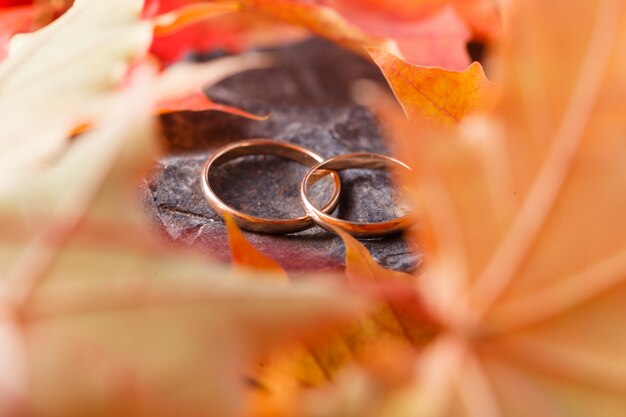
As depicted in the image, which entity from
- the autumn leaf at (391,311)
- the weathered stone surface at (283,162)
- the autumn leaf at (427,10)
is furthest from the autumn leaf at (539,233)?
the autumn leaf at (427,10)

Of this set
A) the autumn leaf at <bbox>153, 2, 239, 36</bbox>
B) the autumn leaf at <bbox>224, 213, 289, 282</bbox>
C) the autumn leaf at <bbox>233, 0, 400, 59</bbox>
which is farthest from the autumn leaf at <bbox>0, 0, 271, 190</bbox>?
the autumn leaf at <bbox>233, 0, 400, 59</bbox>

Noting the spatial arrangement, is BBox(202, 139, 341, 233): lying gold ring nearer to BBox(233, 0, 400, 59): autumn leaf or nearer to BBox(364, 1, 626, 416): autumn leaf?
BBox(233, 0, 400, 59): autumn leaf

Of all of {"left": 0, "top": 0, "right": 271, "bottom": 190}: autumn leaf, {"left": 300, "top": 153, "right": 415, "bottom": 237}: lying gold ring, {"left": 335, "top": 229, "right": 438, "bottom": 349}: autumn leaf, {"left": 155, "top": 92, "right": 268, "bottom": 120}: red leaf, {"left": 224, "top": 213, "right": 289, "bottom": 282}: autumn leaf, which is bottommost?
{"left": 300, "top": 153, "right": 415, "bottom": 237}: lying gold ring

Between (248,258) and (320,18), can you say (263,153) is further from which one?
(248,258)

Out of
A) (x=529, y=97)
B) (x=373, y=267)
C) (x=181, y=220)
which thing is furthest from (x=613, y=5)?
(x=181, y=220)

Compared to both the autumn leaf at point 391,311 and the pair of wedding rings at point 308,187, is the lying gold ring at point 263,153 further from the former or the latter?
the autumn leaf at point 391,311

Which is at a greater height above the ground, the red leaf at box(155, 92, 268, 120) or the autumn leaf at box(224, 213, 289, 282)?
the autumn leaf at box(224, 213, 289, 282)

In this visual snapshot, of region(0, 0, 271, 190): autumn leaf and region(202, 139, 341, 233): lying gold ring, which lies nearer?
region(0, 0, 271, 190): autumn leaf
